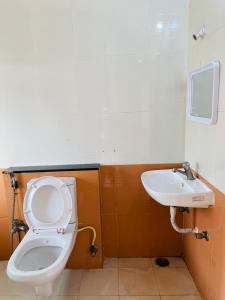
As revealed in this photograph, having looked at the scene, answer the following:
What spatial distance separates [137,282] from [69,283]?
0.53 metres

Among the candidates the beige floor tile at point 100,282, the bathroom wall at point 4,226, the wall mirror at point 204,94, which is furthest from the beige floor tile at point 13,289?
the wall mirror at point 204,94

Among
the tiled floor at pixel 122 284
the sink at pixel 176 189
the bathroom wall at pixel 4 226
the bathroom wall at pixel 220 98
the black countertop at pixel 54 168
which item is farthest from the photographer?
the bathroom wall at pixel 4 226

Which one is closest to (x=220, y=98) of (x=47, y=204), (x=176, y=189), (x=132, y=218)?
(x=176, y=189)

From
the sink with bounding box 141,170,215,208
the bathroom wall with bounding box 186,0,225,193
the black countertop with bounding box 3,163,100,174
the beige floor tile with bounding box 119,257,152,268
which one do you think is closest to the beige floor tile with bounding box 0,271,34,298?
the beige floor tile with bounding box 119,257,152,268

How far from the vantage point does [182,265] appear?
2.05 meters

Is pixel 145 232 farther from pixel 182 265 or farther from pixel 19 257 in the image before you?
pixel 19 257

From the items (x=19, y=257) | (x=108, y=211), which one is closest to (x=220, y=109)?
(x=108, y=211)

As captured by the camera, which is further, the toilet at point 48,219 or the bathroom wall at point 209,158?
the toilet at point 48,219

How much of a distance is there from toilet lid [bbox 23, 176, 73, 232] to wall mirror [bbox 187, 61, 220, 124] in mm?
1088

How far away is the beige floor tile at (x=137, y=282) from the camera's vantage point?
1794mm

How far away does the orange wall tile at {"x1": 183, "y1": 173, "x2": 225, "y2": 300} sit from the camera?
4.48 ft

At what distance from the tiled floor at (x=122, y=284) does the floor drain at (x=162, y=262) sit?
34mm

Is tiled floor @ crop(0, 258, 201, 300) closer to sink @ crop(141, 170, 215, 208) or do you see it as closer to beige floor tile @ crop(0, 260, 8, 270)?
beige floor tile @ crop(0, 260, 8, 270)

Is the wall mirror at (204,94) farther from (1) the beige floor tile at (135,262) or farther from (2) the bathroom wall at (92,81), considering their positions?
(1) the beige floor tile at (135,262)
